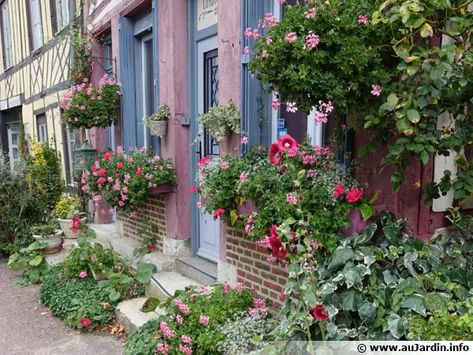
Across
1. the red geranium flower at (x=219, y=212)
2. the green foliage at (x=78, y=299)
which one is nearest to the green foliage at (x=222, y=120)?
the red geranium flower at (x=219, y=212)

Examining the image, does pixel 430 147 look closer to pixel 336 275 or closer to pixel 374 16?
pixel 374 16

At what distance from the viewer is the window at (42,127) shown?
9.47 metres

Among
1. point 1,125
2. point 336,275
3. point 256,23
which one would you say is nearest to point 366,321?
point 336,275

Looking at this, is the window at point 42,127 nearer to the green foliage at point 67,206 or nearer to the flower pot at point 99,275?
the green foliage at point 67,206

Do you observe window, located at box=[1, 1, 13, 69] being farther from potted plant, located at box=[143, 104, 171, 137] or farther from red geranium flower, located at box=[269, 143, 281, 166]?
red geranium flower, located at box=[269, 143, 281, 166]

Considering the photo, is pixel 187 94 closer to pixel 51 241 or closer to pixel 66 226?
pixel 51 241

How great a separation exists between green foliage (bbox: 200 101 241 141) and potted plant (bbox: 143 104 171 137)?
1165 mm

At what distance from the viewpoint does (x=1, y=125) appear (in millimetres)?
13297

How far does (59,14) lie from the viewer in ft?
26.2

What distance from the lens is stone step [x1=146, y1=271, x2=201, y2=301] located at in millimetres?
3986

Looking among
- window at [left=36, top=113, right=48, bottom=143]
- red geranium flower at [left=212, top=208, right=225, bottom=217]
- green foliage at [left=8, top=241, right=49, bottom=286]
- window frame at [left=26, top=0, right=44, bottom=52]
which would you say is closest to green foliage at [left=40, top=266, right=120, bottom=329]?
green foliage at [left=8, top=241, right=49, bottom=286]

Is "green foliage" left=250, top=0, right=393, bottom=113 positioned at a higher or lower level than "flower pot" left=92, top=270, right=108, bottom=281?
higher

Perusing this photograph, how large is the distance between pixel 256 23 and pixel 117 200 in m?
2.42

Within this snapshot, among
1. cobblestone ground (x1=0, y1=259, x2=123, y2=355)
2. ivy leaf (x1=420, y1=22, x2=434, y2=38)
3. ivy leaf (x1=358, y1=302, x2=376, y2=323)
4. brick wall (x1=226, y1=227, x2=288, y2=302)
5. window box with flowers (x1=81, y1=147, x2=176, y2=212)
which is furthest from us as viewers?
window box with flowers (x1=81, y1=147, x2=176, y2=212)
